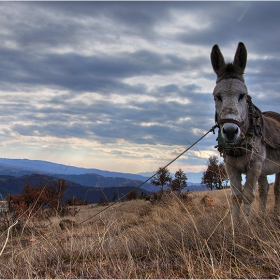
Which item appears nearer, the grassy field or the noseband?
the grassy field

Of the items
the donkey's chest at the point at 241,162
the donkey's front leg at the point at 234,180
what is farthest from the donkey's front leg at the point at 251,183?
the donkey's front leg at the point at 234,180

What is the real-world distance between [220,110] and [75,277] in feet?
11.8

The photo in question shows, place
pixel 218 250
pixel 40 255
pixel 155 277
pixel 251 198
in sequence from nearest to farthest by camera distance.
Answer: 1. pixel 155 277
2. pixel 218 250
3. pixel 40 255
4. pixel 251 198

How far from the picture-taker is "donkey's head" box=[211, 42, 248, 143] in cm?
501

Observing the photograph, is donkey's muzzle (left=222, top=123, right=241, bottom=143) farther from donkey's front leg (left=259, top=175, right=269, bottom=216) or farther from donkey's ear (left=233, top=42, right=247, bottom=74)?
donkey's front leg (left=259, top=175, right=269, bottom=216)

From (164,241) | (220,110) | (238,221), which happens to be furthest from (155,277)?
(220,110)

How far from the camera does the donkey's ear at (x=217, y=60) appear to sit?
6.04 metres

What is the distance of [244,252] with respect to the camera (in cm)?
396

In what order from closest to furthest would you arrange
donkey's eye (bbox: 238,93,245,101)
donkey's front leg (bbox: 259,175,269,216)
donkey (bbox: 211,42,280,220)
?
1. donkey (bbox: 211,42,280,220)
2. donkey's eye (bbox: 238,93,245,101)
3. donkey's front leg (bbox: 259,175,269,216)

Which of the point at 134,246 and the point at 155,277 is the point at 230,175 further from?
the point at 155,277

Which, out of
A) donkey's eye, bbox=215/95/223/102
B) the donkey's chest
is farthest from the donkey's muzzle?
the donkey's chest

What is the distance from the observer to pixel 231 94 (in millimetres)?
5434

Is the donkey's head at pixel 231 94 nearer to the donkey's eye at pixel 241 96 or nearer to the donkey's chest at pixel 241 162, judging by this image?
the donkey's eye at pixel 241 96

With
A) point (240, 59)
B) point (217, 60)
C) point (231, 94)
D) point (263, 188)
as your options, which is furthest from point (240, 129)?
point (263, 188)
